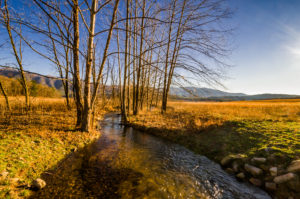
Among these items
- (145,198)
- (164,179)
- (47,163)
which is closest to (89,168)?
(47,163)

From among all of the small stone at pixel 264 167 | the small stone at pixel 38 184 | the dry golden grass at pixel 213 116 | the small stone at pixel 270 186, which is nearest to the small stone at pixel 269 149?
the small stone at pixel 264 167

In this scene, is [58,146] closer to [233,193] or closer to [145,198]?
[145,198]

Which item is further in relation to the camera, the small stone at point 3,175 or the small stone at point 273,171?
the small stone at point 273,171

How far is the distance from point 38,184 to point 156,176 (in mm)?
3429

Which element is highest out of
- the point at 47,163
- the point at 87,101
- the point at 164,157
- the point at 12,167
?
the point at 87,101

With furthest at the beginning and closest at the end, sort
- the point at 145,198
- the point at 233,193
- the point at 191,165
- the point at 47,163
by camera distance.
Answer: the point at 191,165 → the point at 47,163 → the point at 233,193 → the point at 145,198

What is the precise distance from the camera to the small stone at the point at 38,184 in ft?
11.1

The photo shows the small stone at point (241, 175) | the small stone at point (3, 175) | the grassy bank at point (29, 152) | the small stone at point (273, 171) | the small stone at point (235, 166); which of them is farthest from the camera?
the small stone at point (235, 166)

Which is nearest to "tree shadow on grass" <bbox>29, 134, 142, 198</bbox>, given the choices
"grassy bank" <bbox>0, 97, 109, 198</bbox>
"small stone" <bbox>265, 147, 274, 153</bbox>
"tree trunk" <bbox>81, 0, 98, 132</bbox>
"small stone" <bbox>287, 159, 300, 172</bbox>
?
"grassy bank" <bbox>0, 97, 109, 198</bbox>

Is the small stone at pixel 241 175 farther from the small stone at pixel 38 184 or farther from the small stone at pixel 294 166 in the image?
the small stone at pixel 38 184

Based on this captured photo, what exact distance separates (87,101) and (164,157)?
16.0 ft

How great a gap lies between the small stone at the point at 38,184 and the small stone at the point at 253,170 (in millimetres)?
6504

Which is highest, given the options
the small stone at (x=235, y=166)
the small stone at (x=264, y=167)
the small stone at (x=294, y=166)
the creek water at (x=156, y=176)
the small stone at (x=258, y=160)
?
the small stone at (x=294, y=166)

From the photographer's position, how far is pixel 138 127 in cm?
1058
